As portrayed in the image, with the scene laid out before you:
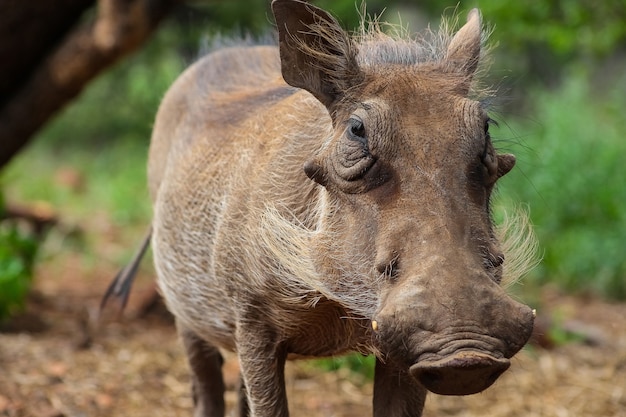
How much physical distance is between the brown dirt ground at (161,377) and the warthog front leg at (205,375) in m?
0.45

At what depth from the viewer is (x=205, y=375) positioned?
4.18 meters

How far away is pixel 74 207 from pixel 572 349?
6.41 meters

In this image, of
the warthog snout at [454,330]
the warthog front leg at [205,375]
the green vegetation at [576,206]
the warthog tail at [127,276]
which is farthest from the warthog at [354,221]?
the green vegetation at [576,206]

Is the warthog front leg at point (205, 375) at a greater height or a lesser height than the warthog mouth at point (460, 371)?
lesser

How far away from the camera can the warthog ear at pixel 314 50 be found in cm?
Result: 279

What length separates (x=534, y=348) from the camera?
18.9ft

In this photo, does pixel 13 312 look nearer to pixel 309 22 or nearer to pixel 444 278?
pixel 309 22

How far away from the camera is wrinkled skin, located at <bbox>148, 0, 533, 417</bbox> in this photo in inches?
86.4

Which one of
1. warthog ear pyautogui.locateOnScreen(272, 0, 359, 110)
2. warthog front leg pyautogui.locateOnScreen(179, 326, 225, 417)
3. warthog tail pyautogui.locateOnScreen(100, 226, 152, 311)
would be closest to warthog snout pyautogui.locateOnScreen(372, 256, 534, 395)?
warthog ear pyautogui.locateOnScreen(272, 0, 359, 110)

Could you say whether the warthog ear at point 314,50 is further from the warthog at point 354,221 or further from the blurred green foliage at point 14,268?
the blurred green foliage at point 14,268

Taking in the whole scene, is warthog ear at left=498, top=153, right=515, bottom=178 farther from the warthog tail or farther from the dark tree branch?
the dark tree branch

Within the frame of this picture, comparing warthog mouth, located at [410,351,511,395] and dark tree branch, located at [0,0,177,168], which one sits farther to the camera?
dark tree branch, located at [0,0,177,168]

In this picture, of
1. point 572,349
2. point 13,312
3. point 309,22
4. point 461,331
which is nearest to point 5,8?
point 13,312

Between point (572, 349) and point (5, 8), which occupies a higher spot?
point (5, 8)
